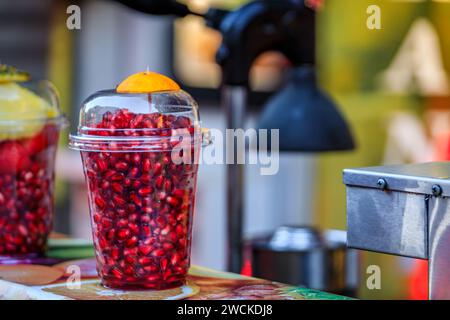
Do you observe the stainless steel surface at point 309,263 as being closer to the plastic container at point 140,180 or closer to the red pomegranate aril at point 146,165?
the plastic container at point 140,180

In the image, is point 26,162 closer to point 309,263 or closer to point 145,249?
point 145,249

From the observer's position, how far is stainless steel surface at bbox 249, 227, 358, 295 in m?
2.52

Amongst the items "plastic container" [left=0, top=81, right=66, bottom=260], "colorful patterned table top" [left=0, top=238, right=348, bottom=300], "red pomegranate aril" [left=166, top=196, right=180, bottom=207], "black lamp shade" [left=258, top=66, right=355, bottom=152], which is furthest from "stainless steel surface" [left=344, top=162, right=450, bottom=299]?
"black lamp shade" [left=258, top=66, right=355, bottom=152]

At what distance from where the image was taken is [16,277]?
1.51m

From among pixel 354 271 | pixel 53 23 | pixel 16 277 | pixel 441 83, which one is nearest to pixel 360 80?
pixel 441 83

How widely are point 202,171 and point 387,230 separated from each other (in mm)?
3525

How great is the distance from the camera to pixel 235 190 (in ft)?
7.98

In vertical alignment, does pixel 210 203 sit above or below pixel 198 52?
below

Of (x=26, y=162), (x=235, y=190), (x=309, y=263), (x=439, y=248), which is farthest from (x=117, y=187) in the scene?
(x=309, y=263)

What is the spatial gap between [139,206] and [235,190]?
1.07m
